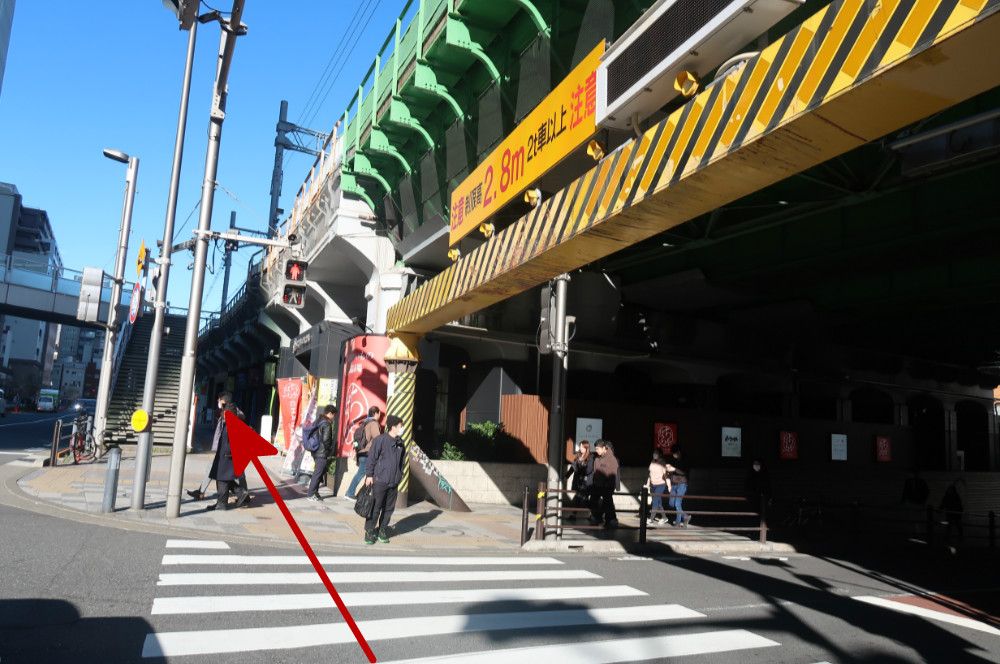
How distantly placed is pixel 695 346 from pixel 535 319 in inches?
208

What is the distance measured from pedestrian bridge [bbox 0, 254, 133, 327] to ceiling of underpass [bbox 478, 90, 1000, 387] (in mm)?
32493

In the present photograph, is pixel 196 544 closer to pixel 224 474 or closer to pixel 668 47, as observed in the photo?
pixel 224 474

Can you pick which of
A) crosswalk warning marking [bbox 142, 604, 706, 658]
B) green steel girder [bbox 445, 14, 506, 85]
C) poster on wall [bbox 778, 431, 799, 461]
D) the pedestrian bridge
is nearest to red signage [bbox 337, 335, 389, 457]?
green steel girder [bbox 445, 14, 506, 85]

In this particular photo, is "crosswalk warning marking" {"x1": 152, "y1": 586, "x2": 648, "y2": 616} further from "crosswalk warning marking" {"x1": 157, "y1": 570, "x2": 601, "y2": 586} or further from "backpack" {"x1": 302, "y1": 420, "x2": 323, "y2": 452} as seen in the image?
"backpack" {"x1": 302, "y1": 420, "x2": 323, "y2": 452}

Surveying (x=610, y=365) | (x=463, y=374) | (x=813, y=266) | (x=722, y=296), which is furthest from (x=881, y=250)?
(x=463, y=374)

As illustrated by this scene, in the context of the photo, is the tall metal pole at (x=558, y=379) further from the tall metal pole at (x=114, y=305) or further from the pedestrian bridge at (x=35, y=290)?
the pedestrian bridge at (x=35, y=290)

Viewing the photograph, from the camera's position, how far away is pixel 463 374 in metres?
20.2

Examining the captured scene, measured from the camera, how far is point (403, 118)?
14000 millimetres

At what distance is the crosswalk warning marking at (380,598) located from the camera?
642cm

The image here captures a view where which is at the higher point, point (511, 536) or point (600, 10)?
point (600, 10)

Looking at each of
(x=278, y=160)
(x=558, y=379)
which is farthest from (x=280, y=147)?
(x=558, y=379)

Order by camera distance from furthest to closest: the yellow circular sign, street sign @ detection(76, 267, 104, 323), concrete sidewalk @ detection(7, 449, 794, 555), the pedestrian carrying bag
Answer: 1. street sign @ detection(76, 267, 104, 323)
2. the yellow circular sign
3. concrete sidewalk @ detection(7, 449, 794, 555)
4. the pedestrian carrying bag

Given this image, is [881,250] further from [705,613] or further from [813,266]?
[705,613]

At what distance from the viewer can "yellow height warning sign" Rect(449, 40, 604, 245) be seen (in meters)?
8.42
